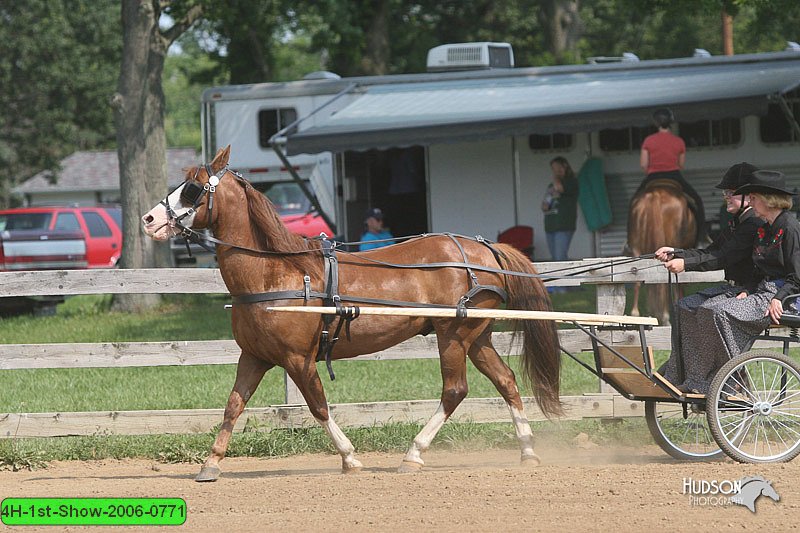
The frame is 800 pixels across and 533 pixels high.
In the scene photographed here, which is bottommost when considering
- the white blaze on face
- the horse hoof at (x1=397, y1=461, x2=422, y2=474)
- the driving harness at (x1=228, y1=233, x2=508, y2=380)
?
the horse hoof at (x1=397, y1=461, x2=422, y2=474)

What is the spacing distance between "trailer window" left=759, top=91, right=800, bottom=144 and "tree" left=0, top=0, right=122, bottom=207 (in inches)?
1097

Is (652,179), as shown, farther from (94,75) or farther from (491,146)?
(94,75)

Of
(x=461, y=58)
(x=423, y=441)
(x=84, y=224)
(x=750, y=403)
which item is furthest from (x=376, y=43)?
(x=750, y=403)

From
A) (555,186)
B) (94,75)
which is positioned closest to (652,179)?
(555,186)

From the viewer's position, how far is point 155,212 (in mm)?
7051

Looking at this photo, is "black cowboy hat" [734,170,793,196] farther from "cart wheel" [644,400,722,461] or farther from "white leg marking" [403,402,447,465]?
"white leg marking" [403,402,447,465]

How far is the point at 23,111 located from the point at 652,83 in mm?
29594

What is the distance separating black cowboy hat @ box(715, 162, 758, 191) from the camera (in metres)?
7.37

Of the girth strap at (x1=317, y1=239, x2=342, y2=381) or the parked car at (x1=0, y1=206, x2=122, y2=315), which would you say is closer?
the girth strap at (x1=317, y1=239, x2=342, y2=381)

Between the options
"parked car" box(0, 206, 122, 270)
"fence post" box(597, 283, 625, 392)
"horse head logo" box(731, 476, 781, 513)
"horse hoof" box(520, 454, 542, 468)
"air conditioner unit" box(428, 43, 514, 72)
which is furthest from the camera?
"parked car" box(0, 206, 122, 270)

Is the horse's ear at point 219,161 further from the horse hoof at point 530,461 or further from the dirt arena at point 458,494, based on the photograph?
the horse hoof at point 530,461

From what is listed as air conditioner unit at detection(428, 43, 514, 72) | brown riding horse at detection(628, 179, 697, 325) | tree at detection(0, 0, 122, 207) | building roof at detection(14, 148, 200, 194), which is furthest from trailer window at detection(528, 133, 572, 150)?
building roof at detection(14, 148, 200, 194)

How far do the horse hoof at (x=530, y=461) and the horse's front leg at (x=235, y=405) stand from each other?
1904mm

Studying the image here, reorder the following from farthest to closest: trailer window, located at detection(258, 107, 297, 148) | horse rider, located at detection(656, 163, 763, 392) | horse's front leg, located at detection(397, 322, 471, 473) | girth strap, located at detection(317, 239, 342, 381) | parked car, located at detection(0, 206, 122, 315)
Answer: trailer window, located at detection(258, 107, 297, 148) < parked car, located at detection(0, 206, 122, 315) < horse's front leg, located at detection(397, 322, 471, 473) < horse rider, located at detection(656, 163, 763, 392) < girth strap, located at detection(317, 239, 342, 381)
